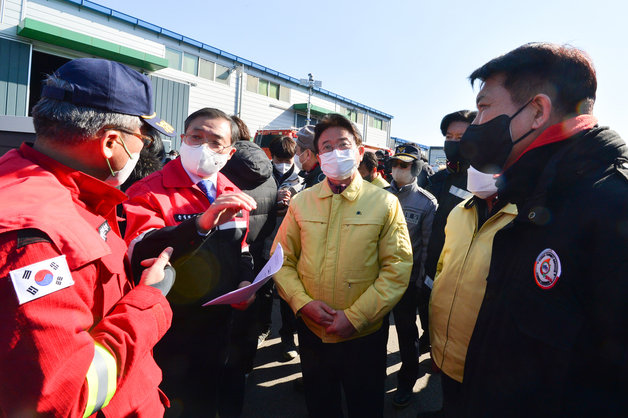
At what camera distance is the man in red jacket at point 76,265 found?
848mm

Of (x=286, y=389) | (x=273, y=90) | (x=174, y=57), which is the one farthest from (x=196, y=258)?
(x=273, y=90)

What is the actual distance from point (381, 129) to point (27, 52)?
2760cm

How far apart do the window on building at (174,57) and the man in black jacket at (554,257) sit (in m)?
19.9

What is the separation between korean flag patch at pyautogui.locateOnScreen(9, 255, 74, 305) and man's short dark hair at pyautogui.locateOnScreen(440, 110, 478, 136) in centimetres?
333

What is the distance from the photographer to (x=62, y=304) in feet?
2.97

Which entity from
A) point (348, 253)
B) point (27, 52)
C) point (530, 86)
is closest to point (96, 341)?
point (348, 253)

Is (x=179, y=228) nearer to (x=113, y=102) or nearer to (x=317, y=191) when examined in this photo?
(x=113, y=102)

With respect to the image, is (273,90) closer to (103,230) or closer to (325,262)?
(325,262)

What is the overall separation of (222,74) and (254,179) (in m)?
19.8

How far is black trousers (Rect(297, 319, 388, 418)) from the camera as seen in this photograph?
2.21 metres

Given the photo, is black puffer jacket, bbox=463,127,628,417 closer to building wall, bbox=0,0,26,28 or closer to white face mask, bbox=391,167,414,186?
white face mask, bbox=391,167,414,186

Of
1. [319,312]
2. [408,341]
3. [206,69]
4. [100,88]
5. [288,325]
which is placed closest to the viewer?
[100,88]

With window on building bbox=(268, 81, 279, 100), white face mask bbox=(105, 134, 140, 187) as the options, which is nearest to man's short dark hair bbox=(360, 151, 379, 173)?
white face mask bbox=(105, 134, 140, 187)

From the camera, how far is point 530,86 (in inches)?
53.8
